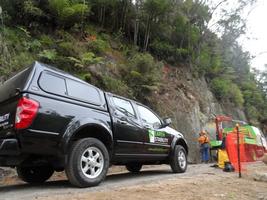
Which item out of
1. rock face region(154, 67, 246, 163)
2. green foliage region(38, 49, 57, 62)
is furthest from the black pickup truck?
rock face region(154, 67, 246, 163)

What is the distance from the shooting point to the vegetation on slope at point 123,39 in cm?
1359

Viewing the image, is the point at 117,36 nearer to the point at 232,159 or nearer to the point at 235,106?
the point at 232,159

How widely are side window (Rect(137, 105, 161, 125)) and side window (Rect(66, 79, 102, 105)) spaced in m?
1.68

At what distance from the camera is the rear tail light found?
4949 millimetres

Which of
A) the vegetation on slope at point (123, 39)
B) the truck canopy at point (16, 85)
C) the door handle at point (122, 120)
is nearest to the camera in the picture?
the truck canopy at point (16, 85)

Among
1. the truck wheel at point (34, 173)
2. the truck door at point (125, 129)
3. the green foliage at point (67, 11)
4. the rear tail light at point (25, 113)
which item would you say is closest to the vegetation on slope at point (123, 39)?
the green foliage at point (67, 11)

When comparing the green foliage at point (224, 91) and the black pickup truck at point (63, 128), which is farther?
the green foliage at point (224, 91)

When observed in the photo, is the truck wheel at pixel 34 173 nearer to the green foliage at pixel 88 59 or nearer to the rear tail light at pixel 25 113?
the rear tail light at pixel 25 113

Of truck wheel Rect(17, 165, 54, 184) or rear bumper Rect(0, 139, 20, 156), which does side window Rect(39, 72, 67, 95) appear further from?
truck wheel Rect(17, 165, 54, 184)

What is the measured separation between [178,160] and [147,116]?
1.52 m

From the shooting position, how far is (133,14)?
771 inches

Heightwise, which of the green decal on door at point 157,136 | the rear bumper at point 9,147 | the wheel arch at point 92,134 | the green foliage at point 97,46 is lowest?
the rear bumper at point 9,147

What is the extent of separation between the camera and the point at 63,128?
17.8 feet

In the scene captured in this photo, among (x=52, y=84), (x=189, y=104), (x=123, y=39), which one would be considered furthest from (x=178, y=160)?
(x=123, y=39)
